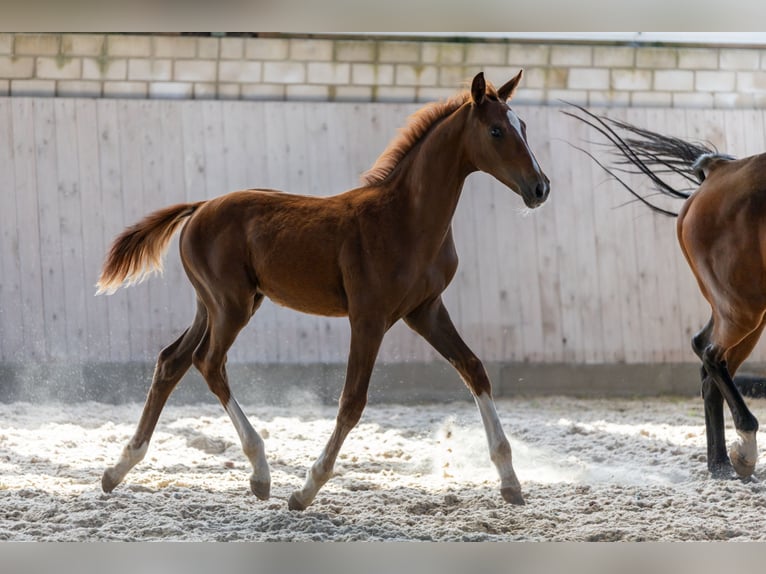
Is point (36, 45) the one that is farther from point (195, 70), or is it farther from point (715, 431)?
point (715, 431)

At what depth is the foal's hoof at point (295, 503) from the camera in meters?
3.72

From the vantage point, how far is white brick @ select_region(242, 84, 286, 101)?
7.35 metres

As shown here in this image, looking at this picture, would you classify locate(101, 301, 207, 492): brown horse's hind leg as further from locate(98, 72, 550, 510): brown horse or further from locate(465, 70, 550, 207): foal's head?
locate(465, 70, 550, 207): foal's head

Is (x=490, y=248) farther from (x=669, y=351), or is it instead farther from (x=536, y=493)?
(x=536, y=493)

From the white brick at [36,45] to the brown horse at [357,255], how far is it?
12.0 ft

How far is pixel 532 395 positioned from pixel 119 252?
4.14 meters

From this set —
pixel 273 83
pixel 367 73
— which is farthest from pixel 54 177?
pixel 367 73

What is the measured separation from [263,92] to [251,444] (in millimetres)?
4102

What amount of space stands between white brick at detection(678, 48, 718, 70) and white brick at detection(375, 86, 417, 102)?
2.17 meters

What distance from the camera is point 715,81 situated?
771 cm

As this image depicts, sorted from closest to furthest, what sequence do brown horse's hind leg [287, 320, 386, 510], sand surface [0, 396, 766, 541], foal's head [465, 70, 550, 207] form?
1. sand surface [0, 396, 766, 541]
2. foal's head [465, 70, 550, 207]
3. brown horse's hind leg [287, 320, 386, 510]

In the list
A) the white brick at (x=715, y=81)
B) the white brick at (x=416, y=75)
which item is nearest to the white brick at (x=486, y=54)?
the white brick at (x=416, y=75)

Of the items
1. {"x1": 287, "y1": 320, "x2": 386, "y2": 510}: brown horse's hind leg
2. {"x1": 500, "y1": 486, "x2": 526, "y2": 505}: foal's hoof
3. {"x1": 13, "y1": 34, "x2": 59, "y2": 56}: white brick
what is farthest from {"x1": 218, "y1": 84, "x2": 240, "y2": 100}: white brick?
{"x1": 500, "y1": 486, "x2": 526, "y2": 505}: foal's hoof

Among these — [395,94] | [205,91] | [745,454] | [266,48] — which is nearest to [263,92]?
[266,48]
